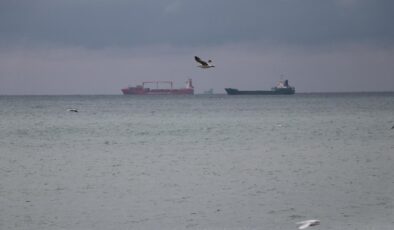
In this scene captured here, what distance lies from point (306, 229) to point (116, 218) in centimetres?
471

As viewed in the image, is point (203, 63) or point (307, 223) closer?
point (307, 223)

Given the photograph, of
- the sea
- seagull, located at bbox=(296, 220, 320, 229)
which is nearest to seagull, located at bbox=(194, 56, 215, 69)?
the sea

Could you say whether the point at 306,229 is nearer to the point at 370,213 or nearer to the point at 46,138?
the point at 370,213

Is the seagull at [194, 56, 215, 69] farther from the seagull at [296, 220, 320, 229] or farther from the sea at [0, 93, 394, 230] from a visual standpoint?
the seagull at [296, 220, 320, 229]

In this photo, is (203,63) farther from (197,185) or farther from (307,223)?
(307,223)

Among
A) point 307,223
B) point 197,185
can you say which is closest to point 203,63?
point 197,185

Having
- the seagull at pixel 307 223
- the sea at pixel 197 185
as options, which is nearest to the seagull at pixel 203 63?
the sea at pixel 197 185

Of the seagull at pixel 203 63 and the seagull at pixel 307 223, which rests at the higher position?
the seagull at pixel 203 63

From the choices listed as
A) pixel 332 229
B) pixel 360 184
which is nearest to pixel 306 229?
pixel 332 229

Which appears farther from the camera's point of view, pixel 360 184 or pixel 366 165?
pixel 366 165

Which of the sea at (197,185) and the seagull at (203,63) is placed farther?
the seagull at (203,63)

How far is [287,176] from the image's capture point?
25688 millimetres

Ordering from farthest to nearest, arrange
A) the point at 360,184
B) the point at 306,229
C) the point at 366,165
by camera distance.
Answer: the point at 366,165
the point at 360,184
the point at 306,229

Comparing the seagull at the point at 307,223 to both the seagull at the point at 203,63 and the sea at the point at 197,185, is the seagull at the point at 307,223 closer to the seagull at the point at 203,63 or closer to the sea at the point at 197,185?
the sea at the point at 197,185
